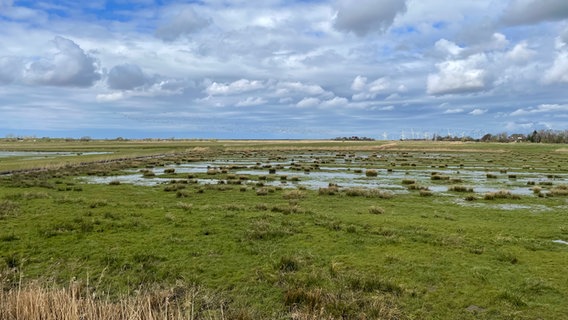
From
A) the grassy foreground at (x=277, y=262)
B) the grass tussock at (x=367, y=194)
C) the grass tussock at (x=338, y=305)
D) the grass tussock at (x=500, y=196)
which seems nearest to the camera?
the grass tussock at (x=338, y=305)

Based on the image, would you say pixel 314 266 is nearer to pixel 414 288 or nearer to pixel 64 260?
pixel 414 288

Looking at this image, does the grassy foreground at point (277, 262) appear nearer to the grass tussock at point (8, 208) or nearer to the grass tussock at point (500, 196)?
the grass tussock at point (8, 208)

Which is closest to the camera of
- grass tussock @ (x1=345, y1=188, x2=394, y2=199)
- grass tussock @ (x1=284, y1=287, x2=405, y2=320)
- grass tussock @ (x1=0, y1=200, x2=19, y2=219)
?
grass tussock @ (x1=284, y1=287, x2=405, y2=320)

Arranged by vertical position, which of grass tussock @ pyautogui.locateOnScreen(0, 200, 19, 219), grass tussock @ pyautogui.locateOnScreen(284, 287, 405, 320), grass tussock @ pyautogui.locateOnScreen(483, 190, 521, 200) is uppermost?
grass tussock @ pyautogui.locateOnScreen(0, 200, 19, 219)

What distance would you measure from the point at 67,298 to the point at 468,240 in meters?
12.1

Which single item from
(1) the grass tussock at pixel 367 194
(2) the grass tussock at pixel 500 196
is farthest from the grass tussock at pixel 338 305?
(2) the grass tussock at pixel 500 196

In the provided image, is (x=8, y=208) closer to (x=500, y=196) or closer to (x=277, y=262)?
(x=277, y=262)

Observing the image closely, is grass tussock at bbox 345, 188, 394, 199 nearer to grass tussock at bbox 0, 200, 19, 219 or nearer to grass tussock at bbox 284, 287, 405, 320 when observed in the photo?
grass tussock at bbox 284, 287, 405, 320

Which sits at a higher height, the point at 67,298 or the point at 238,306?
the point at 67,298

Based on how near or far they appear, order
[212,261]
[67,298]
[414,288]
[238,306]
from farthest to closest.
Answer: [212,261], [414,288], [238,306], [67,298]

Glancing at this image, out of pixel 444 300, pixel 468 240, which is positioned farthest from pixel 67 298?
pixel 468 240

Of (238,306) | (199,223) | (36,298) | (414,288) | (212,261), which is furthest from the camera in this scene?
(199,223)

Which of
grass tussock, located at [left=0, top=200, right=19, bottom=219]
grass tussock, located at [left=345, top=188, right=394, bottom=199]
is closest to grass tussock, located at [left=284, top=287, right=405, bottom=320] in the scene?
grass tussock, located at [left=0, top=200, right=19, bottom=219]

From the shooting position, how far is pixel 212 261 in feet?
38.0
